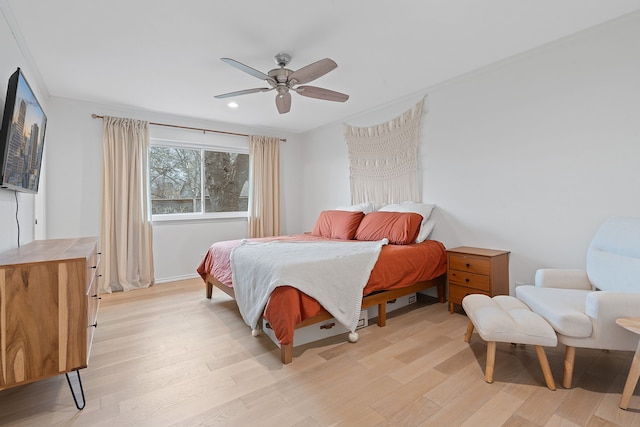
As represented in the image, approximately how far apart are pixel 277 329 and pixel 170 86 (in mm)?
2832

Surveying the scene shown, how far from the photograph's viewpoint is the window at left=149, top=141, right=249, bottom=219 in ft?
14.5

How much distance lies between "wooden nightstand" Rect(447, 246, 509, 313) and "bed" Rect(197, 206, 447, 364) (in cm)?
22

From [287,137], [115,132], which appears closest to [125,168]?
[115,132]

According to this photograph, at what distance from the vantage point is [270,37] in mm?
2361

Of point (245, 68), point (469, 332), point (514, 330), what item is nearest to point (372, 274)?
point (469, 332)

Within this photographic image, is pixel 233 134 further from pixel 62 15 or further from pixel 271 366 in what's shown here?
pixel 271 366

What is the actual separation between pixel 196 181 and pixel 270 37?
298 cm

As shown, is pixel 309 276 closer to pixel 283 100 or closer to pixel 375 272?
pixel 375 272

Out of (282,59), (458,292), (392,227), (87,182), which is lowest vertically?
(458,292)

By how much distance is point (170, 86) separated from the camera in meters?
3.28

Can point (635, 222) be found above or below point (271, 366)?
above

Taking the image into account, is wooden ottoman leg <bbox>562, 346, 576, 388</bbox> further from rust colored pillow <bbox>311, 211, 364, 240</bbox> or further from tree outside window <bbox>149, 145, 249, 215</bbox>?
tree outside window <bbox>149, 145, 249, 215</bbox>

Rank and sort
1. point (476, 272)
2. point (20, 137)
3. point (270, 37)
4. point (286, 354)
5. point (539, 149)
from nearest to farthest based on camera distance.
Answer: point (20, 137) < point (286, 354) < point (270, 37) < point (539, 149) < point (476, 272)

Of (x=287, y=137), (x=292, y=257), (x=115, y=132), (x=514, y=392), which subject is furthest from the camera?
(x=287, y=137)
